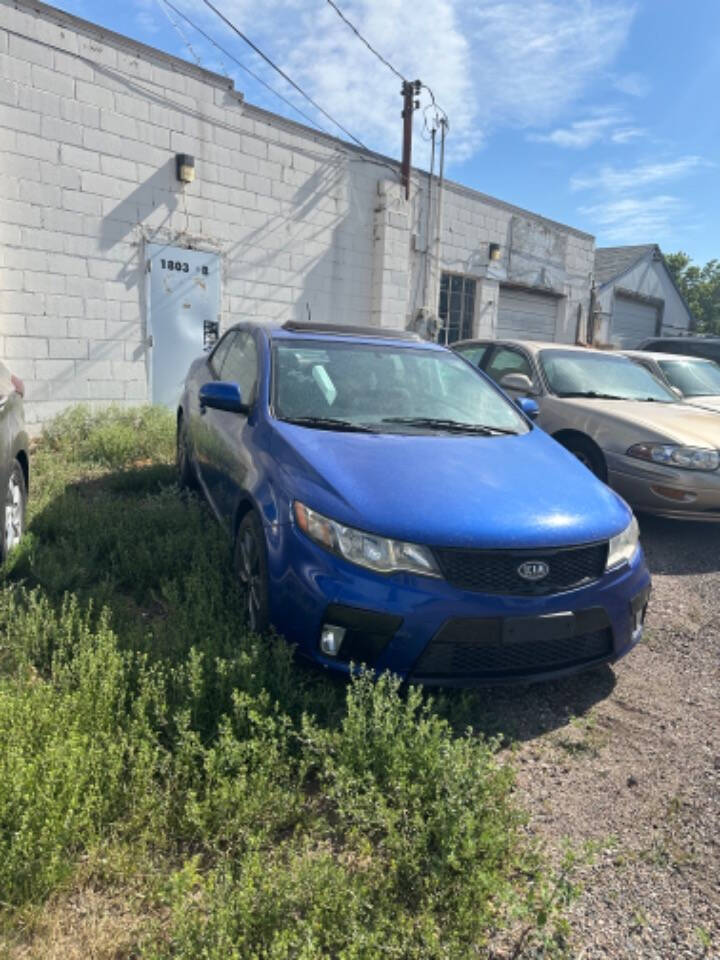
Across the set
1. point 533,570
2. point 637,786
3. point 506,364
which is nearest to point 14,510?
point 533,570

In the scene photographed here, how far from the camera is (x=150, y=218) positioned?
816 centimetres

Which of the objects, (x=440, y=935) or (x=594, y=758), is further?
(x=594, y=758)

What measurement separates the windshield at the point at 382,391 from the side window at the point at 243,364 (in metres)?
0.19

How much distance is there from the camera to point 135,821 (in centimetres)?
206

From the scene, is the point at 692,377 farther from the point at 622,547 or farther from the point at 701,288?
the point at 701,288

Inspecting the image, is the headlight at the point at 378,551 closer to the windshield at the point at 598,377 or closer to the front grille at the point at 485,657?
the front grille at the point at 485,657

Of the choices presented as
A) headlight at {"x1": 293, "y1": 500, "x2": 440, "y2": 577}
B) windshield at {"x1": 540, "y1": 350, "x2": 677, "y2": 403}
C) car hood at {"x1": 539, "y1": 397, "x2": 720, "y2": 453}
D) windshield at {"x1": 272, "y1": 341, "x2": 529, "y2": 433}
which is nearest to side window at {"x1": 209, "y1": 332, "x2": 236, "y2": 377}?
windshield at {"x1": 272, "y1": 341, "x2": 529, "y2": 433}

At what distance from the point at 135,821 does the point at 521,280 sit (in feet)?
45.7

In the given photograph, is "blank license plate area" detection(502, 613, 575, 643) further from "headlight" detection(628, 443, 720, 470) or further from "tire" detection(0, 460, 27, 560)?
"headlight" detection(628, 443, 720, 470)

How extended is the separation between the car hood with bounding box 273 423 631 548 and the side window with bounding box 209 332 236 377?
1892mm

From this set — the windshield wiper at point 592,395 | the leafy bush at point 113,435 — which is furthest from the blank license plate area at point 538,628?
the leafy bush at point 113,435

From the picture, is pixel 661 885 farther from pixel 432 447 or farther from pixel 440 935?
pixel 432 447

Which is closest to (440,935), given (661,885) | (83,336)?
(661,885)

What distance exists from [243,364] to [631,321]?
789 inches
